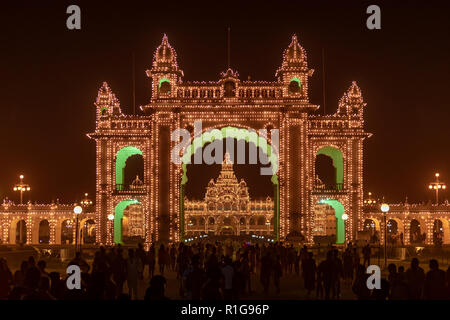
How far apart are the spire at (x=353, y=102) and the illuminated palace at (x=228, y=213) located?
52.0m

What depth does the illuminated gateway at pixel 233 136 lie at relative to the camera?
1738 inches

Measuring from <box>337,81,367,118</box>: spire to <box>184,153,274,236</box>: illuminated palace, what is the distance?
5200 centimetres

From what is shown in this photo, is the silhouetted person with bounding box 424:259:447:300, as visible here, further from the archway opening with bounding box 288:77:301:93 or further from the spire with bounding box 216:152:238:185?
the spire with bounding box 216:152:238:185

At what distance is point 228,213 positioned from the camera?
98312mm

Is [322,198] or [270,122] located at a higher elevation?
[270,122]

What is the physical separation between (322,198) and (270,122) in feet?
23.3

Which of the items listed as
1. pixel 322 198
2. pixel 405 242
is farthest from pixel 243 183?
pixel 322 198

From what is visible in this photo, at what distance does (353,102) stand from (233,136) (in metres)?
9.92

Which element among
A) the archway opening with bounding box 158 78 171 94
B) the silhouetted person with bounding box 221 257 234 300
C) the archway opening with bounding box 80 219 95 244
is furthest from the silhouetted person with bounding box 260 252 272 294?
the archway opening with bounding box 80 219 95 244

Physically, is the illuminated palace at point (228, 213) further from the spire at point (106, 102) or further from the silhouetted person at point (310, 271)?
the silhouetted person at point (310, 271)
